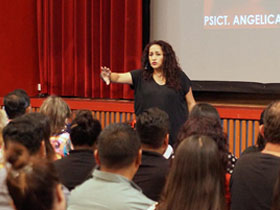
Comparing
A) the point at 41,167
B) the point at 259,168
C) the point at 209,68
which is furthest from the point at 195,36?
the point at 41,167

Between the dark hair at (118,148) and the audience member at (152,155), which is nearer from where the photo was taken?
the dark hair at (118,148)

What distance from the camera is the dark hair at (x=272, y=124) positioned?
1811mm

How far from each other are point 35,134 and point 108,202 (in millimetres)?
548

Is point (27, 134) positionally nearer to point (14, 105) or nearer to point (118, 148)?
point (118, 148)

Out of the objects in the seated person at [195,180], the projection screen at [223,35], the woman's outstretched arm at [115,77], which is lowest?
the seated person at [195,180]

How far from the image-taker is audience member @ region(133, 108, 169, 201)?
1913 millimetres

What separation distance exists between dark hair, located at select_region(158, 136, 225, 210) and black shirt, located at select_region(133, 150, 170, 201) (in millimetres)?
448

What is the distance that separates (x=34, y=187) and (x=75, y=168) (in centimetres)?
107

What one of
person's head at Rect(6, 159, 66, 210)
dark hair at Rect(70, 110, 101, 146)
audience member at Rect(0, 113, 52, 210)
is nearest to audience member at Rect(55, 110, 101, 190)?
dark hair at Rect(70, 110, 101, 146)

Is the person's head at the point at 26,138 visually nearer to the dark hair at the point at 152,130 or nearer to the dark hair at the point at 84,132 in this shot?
the dark hair at the point at 84,132

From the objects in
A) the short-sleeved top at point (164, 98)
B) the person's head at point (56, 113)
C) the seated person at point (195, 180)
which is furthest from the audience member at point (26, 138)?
the short-sleeved top at point (164, 98)

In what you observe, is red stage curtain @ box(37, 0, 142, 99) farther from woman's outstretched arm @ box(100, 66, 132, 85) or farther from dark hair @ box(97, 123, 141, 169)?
dark hair @ box(97, 123, 141, 169)

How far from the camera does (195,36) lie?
4691mm

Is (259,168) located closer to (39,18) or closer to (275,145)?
(275,145)
